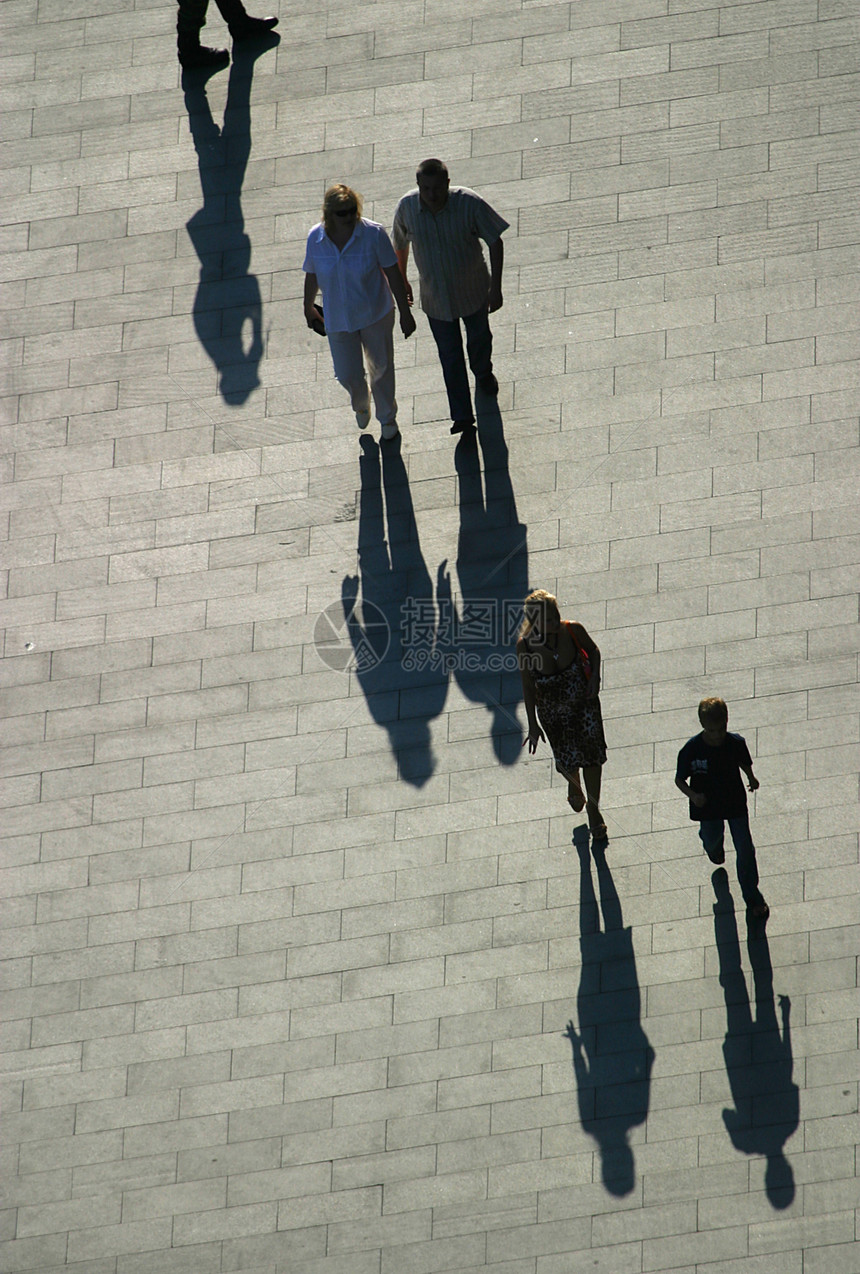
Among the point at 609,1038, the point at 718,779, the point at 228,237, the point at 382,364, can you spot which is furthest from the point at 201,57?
the point at 609,1038

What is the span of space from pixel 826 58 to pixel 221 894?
21.4 ft

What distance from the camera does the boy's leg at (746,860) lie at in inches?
263

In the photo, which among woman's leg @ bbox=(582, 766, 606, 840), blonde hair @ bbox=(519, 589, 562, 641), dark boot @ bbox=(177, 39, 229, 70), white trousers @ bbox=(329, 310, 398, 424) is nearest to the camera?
blonde hair @ bbox=(519, 589, 562, 641)

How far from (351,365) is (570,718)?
8.85 feet

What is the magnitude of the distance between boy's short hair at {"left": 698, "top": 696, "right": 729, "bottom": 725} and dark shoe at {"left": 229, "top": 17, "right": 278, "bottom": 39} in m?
6.46

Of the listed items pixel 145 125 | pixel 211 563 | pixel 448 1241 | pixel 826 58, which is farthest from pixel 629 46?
pixel 448 1241

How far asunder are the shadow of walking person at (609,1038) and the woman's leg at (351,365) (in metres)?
3.04

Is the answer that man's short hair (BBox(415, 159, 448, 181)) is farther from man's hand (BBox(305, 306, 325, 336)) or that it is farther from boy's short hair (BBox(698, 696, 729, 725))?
boy's short hair (BBox(698, 696, 729, 725))

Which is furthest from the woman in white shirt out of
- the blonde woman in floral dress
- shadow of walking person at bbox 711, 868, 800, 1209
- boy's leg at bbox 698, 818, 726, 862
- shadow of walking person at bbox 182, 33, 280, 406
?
shadow of walking person at bbox 711, 868, 800, 1209

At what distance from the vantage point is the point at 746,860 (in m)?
6.74

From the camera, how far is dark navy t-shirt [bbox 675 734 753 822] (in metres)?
6.52

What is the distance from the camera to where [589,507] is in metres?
8.23

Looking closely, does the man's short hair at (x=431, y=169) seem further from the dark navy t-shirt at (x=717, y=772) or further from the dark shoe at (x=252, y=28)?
the dark shoe at (x=252, y=28)

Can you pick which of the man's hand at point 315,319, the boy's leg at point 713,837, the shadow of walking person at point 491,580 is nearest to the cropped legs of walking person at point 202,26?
the man's hand at point 315,319
